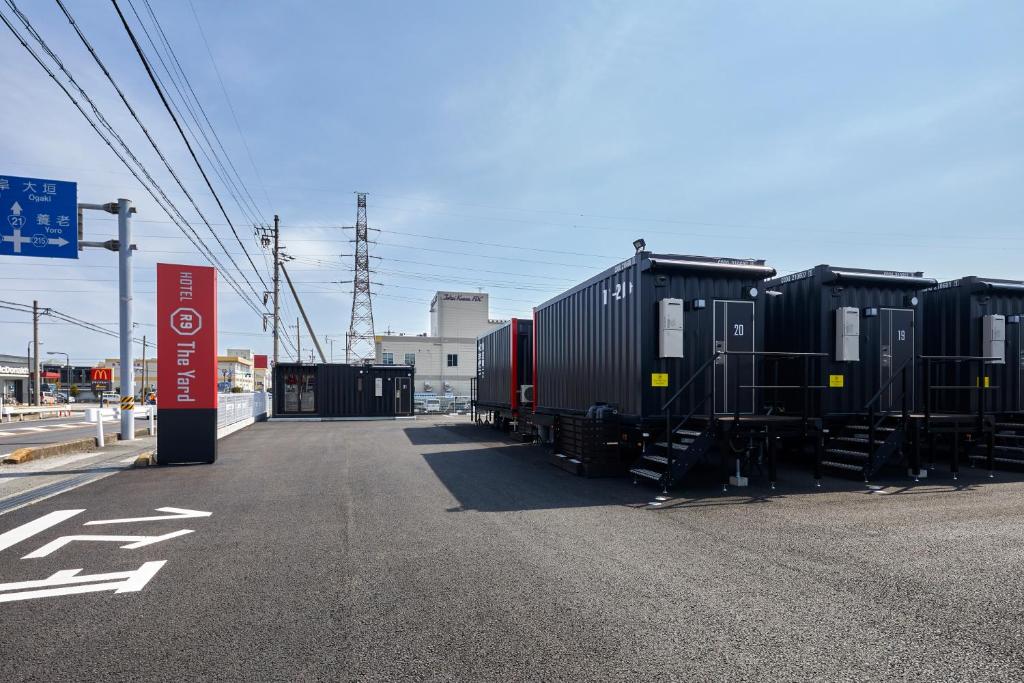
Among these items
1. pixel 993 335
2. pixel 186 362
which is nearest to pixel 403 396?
pixel 186 362

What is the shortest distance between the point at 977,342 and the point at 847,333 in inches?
144

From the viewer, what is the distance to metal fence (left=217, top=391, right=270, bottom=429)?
18812 millimetres

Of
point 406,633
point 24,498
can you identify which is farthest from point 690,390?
point 24,498

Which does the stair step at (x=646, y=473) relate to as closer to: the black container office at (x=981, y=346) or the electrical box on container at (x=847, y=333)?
the electrical box on container at (x=847, y=333)

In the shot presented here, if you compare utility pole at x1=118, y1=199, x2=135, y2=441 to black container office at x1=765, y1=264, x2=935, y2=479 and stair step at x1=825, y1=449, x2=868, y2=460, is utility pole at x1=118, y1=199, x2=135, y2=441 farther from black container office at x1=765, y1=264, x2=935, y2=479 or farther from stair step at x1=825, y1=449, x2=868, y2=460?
stair step at x1=825, y1=449, x2=868, y2=460

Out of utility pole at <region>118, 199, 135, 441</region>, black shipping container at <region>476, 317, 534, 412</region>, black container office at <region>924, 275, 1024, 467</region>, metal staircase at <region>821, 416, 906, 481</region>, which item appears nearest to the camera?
metal staircase at <region>821, 416, 906, 481</region>

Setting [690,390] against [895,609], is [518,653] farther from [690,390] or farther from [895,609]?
[690,390]

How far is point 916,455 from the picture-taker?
9094 mm

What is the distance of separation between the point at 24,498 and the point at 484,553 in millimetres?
7037

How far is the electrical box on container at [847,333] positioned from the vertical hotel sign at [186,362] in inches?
468

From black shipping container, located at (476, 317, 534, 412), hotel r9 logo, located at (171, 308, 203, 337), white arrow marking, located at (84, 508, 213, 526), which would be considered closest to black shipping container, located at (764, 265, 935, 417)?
black shipping container, located at (476, 317, 534, 412)

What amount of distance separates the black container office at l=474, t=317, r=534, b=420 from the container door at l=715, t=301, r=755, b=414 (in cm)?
589

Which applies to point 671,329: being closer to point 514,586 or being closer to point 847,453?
point 847,453

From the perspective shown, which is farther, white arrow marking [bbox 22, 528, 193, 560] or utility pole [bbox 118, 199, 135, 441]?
utility pole [bbox 118, 199, 135, 441]
